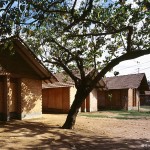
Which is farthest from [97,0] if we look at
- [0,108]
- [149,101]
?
[149,101]

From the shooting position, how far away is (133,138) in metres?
15.7

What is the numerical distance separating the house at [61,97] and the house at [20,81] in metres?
8.36

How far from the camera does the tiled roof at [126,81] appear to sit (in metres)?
41.1

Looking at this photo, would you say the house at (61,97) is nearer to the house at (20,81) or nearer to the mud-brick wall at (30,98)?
the mud-brick wall at (30,98)

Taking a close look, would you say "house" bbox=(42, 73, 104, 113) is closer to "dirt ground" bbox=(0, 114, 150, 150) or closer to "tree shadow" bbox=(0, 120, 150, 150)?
"dirt ground" bbox=(0, 114, 150, 150)

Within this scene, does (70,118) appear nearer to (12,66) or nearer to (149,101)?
(12,66)

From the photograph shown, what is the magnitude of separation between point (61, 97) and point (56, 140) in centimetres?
1788

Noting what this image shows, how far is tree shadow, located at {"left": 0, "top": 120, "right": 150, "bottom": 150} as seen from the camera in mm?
12406

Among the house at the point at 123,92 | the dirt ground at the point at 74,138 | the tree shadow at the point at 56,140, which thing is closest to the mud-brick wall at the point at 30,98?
the dirt ground at the point at 74,138

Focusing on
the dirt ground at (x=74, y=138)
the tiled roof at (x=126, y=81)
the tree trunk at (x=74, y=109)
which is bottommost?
the dirt ground at (x=74, y=138)

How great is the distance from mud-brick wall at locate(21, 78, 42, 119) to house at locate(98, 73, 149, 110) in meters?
20.0

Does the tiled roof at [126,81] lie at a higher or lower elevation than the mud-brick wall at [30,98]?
higher

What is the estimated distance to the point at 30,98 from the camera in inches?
842

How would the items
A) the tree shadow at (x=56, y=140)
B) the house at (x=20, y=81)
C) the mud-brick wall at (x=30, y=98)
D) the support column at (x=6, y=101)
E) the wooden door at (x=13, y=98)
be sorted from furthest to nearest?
1. the mud-brick wall at (x=30, y=98)
2. the wooden door at (x=13, y=98)
3. the house at (x=20, y=81)
4. the support column at (x=6, y=101)
5. the tree shadow at (x=56, y=140)
